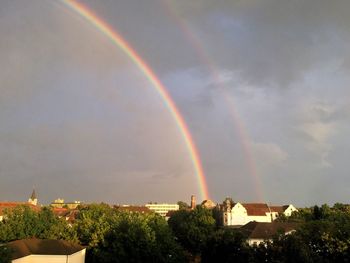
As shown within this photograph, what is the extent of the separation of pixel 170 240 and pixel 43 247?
63.8 ft

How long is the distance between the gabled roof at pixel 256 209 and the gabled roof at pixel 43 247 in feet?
235

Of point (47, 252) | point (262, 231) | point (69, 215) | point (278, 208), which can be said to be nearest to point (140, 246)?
point (47, 252)

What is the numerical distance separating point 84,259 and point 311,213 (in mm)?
59322

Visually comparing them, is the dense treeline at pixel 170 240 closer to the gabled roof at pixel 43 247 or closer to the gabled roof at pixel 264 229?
the gabled roof at pixel 43 247

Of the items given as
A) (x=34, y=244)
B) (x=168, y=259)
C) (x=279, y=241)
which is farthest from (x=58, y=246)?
(x=279, y=241)

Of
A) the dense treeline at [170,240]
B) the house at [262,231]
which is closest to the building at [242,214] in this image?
the dense treeline at [170,240]

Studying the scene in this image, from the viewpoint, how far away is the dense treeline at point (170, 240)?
38.5 metres

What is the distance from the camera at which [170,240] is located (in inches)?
2071

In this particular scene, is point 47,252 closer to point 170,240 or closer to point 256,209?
point 170,240

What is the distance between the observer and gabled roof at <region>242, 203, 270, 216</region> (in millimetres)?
119463

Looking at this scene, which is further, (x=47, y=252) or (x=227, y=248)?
(x=47, y=252)

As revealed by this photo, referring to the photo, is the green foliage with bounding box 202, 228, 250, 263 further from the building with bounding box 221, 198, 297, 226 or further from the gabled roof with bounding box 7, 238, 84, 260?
the building with bounding box 221, 198, 297, 226

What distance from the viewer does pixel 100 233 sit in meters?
57.0

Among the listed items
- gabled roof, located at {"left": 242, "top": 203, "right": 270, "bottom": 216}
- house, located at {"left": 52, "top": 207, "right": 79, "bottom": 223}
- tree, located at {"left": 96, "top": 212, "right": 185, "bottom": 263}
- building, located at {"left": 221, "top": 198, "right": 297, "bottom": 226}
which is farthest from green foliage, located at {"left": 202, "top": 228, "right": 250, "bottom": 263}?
gabled roof, located at {"left": 242, "top": 203, "right": 270, "bottom": 216}
